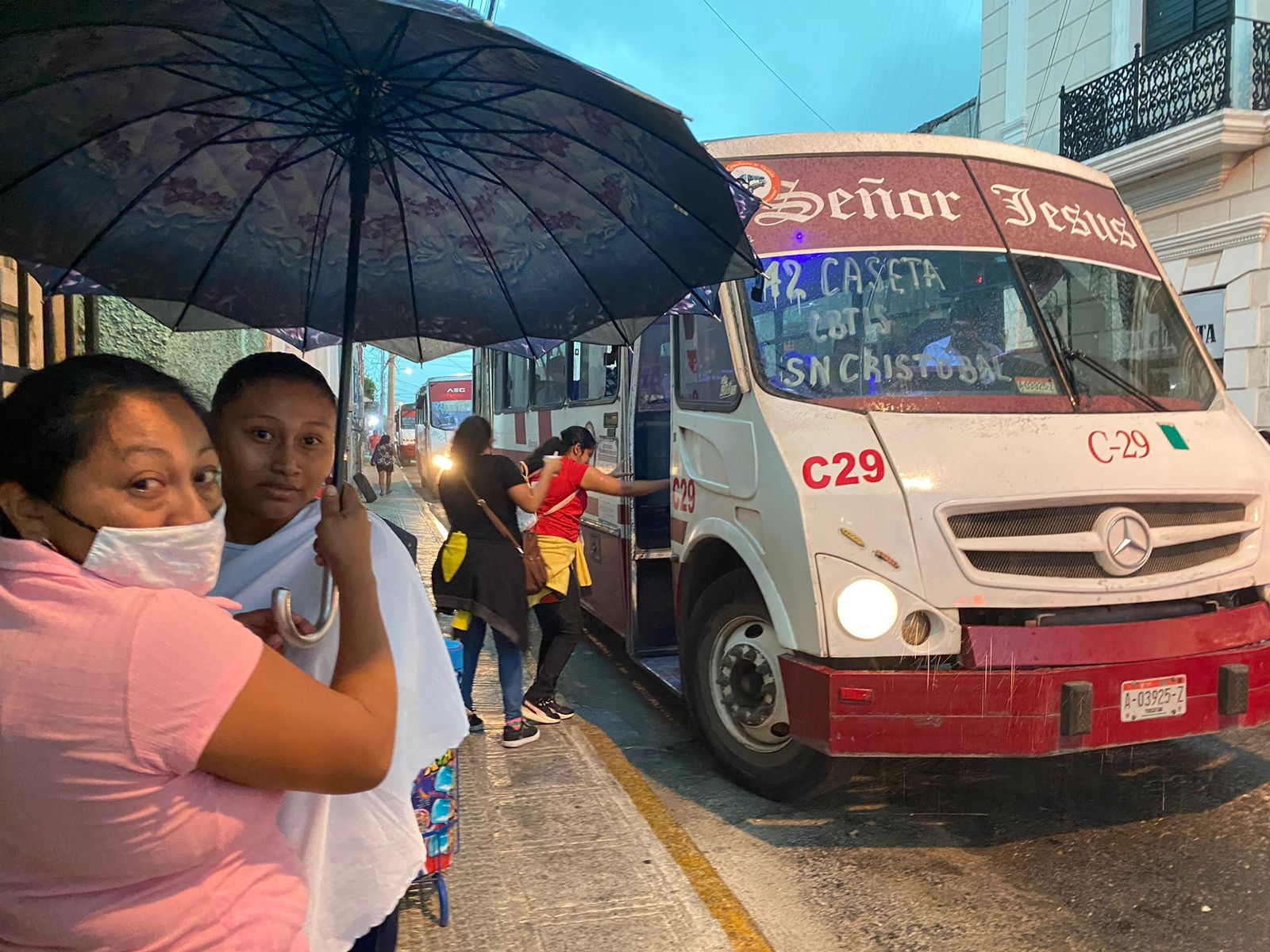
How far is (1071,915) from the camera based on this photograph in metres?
3.28

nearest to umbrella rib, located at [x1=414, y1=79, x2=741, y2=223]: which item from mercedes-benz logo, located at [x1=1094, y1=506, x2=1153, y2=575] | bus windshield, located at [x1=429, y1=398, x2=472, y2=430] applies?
mercedes-benz logo, located at [x1=1094, y1=506, x2=1153, y2=575]

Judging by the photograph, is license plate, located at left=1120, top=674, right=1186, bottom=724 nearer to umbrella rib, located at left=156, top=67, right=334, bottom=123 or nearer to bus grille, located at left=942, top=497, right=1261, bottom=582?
bus grille, located at left=942, top=497, right=1261, bottom=582

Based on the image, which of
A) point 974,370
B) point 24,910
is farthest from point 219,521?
point 974,370

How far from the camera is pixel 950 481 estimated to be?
12.0 ft

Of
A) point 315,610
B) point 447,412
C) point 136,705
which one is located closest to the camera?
point 136,705

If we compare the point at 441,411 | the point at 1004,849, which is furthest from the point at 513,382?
the point at 441,411

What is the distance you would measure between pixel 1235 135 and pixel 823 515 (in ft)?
36.5

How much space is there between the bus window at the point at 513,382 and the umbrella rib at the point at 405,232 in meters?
6.00

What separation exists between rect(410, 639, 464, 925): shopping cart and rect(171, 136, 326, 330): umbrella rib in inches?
53.2

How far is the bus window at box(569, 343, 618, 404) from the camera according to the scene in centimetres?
631

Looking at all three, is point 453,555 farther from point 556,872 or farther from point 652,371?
point 556,872

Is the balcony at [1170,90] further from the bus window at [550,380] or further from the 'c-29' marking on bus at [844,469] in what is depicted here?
the 'c-29' marking on bus at [844,469]

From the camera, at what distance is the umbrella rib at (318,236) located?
2297mm

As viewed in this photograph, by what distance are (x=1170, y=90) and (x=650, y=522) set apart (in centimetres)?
1088
